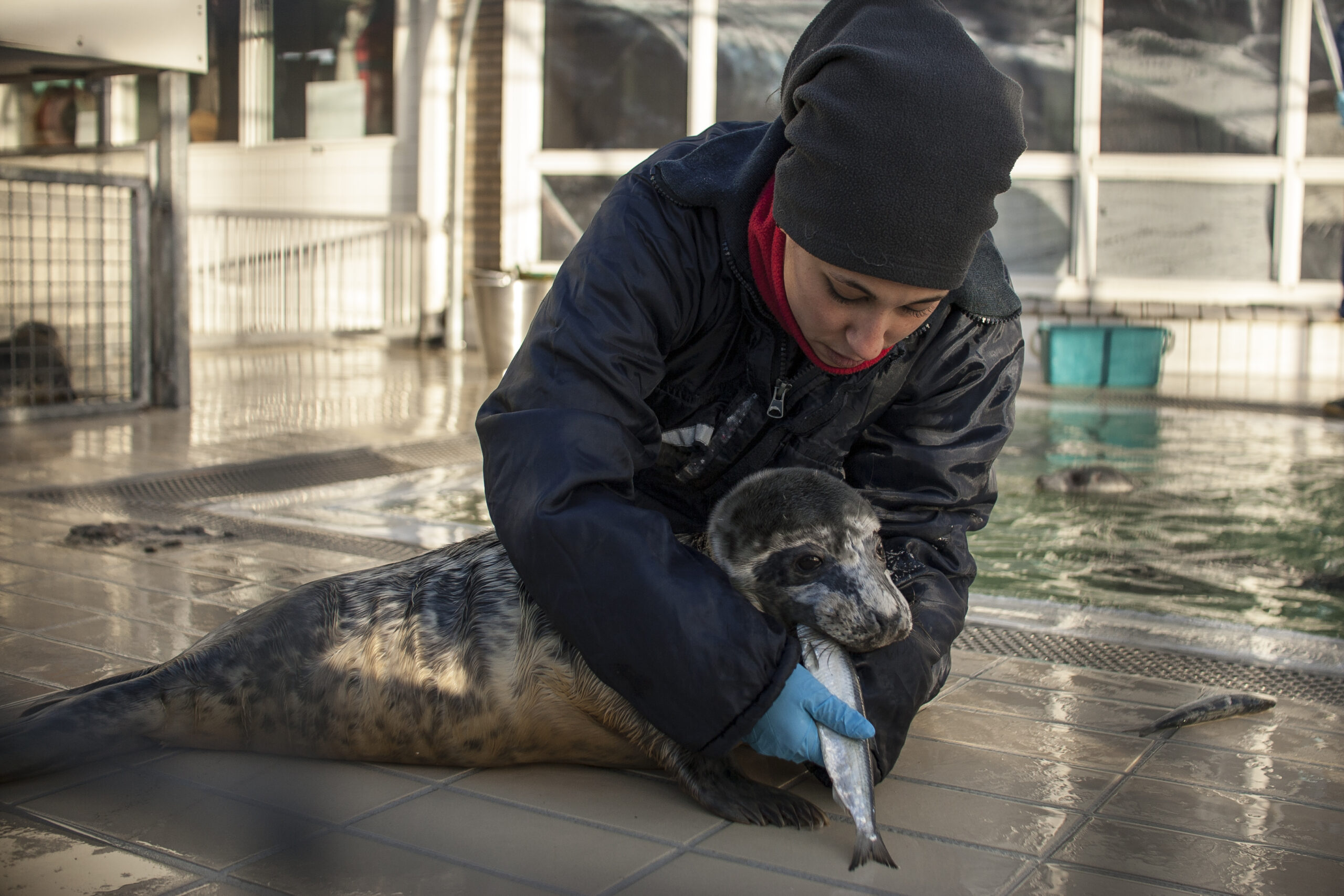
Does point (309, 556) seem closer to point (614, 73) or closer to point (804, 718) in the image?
point (804, 718)

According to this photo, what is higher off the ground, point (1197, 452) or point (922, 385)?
point (922, 385)

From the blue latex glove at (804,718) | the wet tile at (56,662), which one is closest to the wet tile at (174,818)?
the wet tile at (56,662)

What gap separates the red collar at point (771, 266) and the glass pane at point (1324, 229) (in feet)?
34.3

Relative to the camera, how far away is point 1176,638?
141 inches

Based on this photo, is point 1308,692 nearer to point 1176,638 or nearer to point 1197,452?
point 1176,638

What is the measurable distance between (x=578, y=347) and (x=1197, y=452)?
Result: 20.1 ft

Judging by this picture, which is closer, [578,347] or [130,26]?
[578,347]

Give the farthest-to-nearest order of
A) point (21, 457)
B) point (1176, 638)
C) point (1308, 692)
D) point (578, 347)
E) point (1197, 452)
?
point (1197, 452) < point (21, 457) < point (1176, 638) < point (1308, 692) < point (578, 347)

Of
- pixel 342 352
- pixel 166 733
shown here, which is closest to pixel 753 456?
pixel 166 733

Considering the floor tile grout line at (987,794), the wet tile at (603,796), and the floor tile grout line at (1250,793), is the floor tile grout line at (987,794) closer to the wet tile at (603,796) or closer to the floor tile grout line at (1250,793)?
the floor tile grout line at (1250,793)

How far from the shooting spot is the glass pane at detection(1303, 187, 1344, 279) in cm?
1122

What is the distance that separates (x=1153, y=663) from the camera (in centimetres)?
332

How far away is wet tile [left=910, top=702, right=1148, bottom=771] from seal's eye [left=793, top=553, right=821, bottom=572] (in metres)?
0.62

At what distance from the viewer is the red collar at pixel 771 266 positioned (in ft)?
8.05
